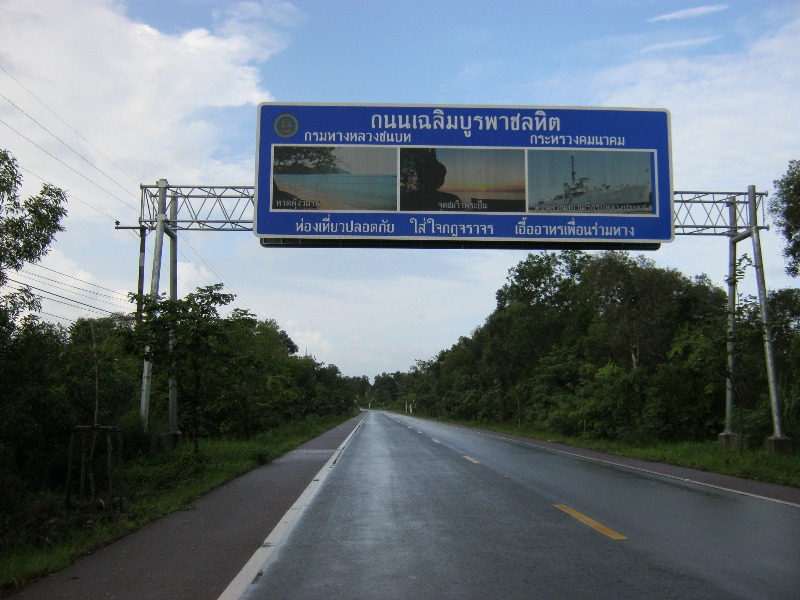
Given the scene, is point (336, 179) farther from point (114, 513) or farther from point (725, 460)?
point (725, 460)

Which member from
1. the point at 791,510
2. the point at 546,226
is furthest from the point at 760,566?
the point at 546,226

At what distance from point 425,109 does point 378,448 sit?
42.4 feet

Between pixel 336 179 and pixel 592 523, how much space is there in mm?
9498

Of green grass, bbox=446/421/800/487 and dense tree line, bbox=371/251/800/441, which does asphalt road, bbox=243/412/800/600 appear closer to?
green grass, bbox=446/421/800/487

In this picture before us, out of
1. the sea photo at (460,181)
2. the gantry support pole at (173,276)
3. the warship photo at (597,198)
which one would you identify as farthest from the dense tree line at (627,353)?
the gantry support pole at (173,276)

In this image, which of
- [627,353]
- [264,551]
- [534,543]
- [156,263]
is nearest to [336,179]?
[156,263]

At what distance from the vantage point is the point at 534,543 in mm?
7652

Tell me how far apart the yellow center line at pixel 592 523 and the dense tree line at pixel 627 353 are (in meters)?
10.4

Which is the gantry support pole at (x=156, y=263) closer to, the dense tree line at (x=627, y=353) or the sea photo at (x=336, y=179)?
the sea photo at (x=336, y=179)

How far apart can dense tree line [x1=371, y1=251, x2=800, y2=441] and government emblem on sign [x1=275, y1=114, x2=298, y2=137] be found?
12305mm

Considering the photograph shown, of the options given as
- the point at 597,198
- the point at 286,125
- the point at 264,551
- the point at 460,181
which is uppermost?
the point at 286,125

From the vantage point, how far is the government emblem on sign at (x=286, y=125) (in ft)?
51.8

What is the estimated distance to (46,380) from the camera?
1170 centimetres

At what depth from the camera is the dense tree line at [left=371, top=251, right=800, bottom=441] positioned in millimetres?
20719
